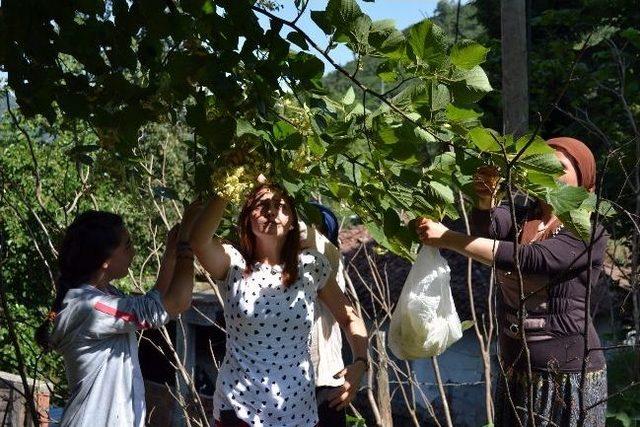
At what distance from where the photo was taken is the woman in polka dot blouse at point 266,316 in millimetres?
2895

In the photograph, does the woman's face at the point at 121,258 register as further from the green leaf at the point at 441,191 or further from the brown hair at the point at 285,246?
the green leaf at the point at 441,191

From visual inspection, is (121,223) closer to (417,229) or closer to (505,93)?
(417,229)

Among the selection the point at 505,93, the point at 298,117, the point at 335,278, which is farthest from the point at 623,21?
the point at 298,117

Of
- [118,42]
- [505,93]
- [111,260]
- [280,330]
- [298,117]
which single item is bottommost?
[280,330]

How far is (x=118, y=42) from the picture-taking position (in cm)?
248

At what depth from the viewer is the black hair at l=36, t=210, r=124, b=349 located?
8.93 feet

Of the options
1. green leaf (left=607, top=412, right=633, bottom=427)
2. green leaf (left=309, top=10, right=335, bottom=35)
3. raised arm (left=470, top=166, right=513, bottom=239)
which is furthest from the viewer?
green leaf (left=607, top=412, right=633, bottom=427)

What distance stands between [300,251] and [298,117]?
0.74 meters

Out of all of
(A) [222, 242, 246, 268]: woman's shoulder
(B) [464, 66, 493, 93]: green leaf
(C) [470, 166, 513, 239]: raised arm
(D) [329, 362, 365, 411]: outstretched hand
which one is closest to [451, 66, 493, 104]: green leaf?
(B) [464, 66, 493, 93]: green leaf

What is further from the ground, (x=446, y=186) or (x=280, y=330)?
(x=446, y=186)

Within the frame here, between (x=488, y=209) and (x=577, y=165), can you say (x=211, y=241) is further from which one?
(x=577, y=165)

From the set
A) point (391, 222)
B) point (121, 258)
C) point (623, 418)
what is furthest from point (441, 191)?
point (623, 418)

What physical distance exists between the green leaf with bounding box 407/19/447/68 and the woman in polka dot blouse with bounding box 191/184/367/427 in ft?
3.04

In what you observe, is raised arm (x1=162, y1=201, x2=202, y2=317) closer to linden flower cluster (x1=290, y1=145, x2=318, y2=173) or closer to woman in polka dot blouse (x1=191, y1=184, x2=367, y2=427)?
woman in polka dot blouse (x1=191, y1=184, x2=367, y2=427)
